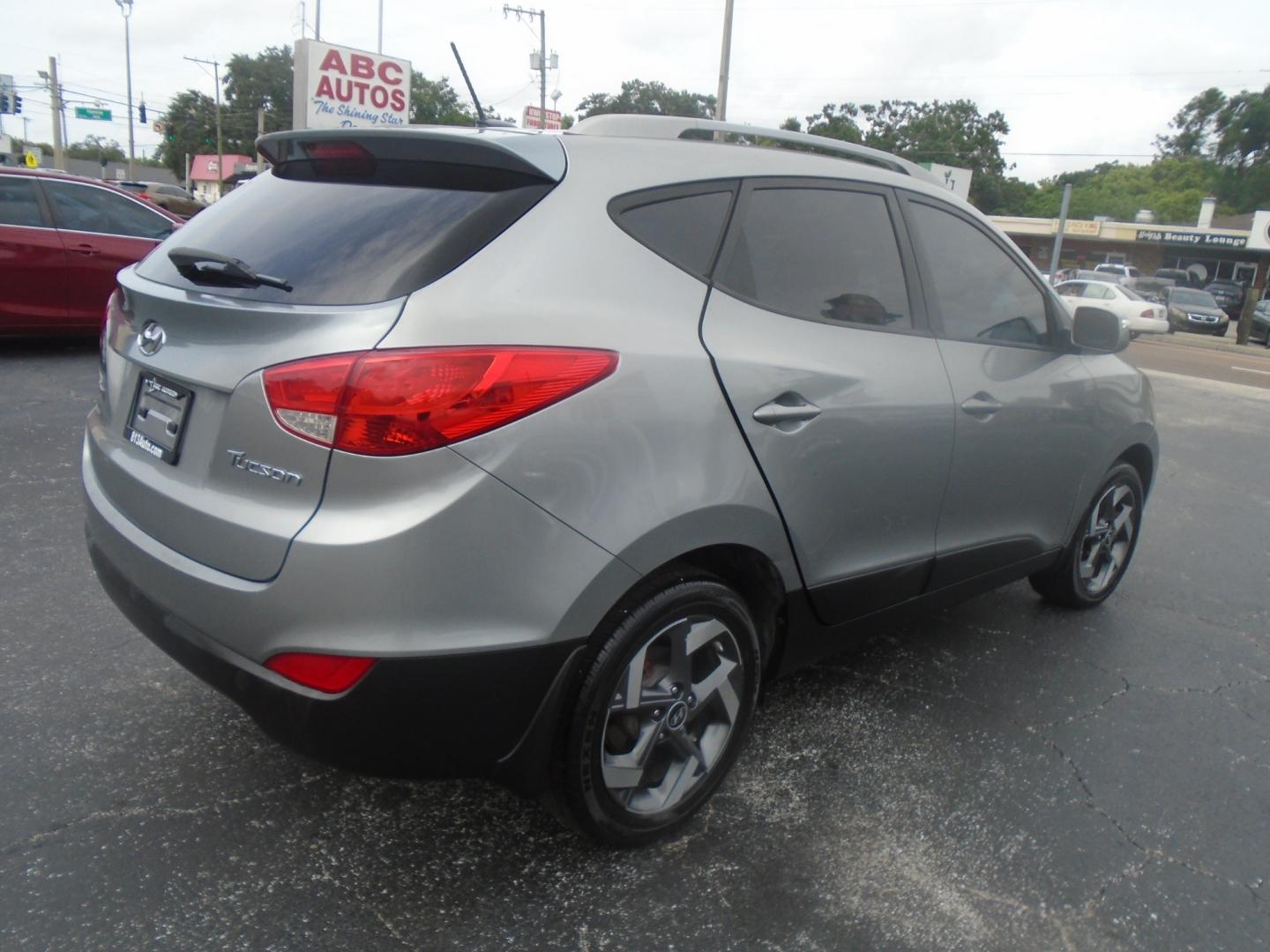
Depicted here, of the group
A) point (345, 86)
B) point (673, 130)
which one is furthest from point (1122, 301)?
point (673, 130)

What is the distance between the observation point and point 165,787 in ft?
8.32

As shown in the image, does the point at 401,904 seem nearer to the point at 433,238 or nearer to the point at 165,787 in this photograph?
the point at 165,787

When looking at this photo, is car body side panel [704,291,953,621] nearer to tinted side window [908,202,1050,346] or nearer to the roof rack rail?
tinted side window [908,202,1050,346]

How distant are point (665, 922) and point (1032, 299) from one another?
8.19 ft

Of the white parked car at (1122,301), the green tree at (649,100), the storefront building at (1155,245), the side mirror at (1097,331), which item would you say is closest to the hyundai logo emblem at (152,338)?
the side mirror at (1097,331)

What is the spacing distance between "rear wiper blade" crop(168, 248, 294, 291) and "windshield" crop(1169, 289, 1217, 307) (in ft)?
112

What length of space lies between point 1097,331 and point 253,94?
293 ft

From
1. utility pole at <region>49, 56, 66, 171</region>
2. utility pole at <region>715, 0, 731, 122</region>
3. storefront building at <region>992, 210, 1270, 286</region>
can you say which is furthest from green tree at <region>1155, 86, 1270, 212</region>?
utility pole at <region>49, 56, 66, 171</region>

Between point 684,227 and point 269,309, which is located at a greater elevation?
point 684,227

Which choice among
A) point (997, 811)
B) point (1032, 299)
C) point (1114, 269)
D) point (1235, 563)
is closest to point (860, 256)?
point (1032, 299)

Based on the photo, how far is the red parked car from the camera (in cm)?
762

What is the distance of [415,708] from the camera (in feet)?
6.22

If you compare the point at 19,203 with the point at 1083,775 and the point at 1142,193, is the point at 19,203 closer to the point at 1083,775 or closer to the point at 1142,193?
the point at 1083,775

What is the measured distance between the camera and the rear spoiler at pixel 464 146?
Answer: 7.00 feet
